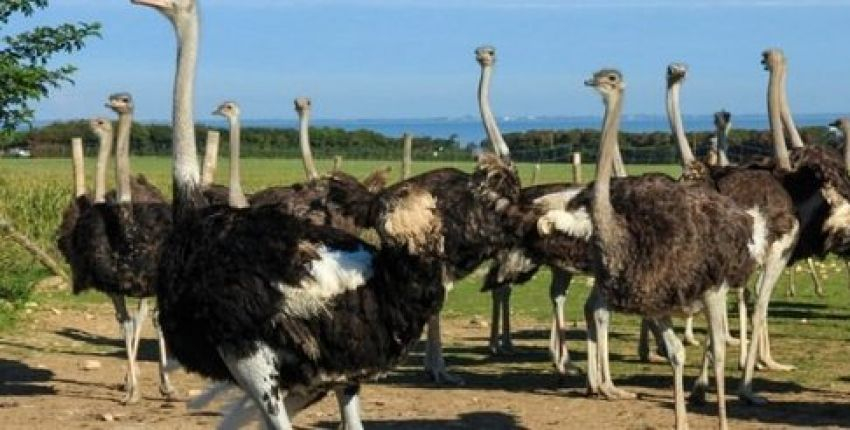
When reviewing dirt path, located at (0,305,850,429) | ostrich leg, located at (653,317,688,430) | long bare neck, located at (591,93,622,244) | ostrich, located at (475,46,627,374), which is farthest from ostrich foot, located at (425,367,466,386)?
long bare neck, located at (591,93,622,244)

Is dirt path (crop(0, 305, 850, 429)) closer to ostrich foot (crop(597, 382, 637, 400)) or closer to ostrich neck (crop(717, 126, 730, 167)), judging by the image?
ostrich foot (crop(597, 382, 637, 400))

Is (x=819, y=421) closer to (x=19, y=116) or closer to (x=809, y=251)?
(x=809, y=251)

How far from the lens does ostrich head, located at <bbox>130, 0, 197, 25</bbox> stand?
723cm

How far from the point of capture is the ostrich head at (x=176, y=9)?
7227mm

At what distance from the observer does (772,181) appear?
33.8 ft

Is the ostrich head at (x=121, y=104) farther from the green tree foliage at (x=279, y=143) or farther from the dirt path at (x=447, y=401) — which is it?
the green tree foliage at (x=279, y=143)

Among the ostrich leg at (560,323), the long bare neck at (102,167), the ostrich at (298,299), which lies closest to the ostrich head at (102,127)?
the long bare neck at (102,167)

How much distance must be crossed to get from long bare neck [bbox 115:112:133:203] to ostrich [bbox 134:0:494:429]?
412 centimetres

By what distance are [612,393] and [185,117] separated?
4.01m

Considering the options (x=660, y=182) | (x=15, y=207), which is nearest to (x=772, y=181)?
(x=660, y=182)

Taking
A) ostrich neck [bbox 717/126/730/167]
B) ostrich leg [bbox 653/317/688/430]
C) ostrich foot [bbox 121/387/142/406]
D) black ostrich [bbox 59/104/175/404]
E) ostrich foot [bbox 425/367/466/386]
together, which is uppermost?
ostrich neck [bbox 717/126/730/167]

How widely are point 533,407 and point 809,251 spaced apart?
6.79ft

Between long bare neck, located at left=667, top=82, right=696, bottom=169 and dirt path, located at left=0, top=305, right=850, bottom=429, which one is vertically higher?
long bare neck, located at left=667, top=82, right=696, bottom=169

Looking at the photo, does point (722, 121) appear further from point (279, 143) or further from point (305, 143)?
point (279, 143)
